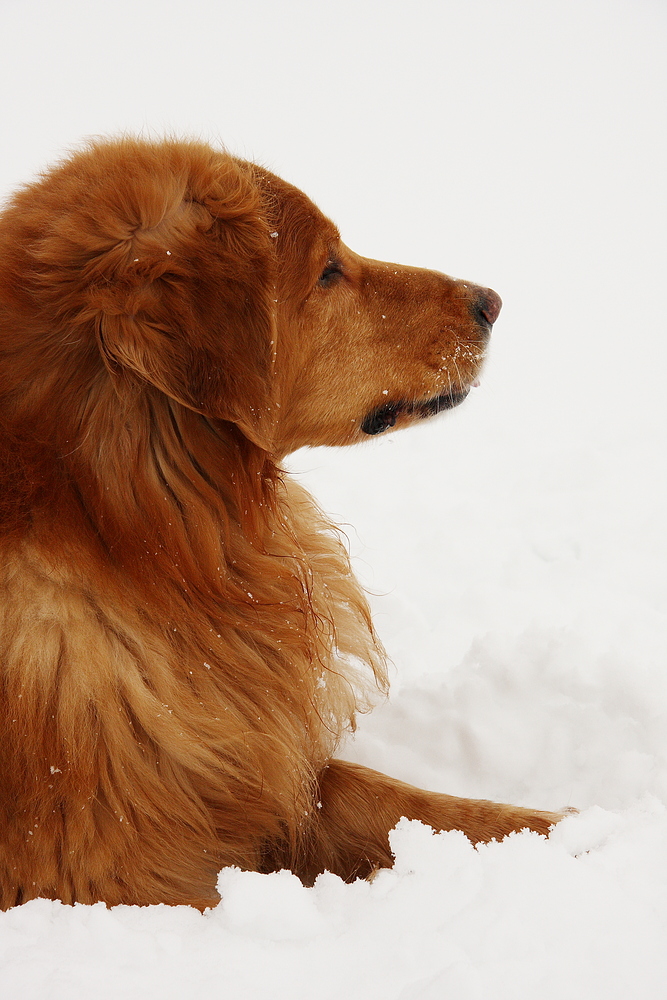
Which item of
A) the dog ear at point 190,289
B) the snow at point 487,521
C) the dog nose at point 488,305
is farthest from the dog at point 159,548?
the dog nose at point 488,305

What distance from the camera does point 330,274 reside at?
2479 mm

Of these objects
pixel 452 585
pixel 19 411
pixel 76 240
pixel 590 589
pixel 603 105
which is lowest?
pixel 452 585

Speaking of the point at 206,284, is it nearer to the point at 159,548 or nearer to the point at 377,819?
the point at 159,548

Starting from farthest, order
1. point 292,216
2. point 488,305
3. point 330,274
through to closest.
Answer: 1. point 488,305
2. point 330,274
3. point 292,216

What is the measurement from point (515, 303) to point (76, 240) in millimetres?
6406

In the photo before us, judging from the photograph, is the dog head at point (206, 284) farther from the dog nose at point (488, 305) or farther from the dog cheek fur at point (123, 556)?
the dog nose at point (488, 305)

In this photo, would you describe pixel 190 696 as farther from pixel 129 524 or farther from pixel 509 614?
pixel 509 614

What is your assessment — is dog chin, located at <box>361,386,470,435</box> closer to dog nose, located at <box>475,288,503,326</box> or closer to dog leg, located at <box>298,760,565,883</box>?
dog nose, located at <box>475,288,503,326</box>

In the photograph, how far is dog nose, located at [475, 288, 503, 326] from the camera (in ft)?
9.32

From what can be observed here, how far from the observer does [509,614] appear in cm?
350

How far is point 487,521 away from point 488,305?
1.59 meters

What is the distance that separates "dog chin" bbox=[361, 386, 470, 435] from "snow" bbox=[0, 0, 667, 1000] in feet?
0.25

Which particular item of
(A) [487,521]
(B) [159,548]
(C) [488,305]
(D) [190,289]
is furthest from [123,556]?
(A) [487,521]

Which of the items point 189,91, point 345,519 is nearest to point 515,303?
point 345,519
